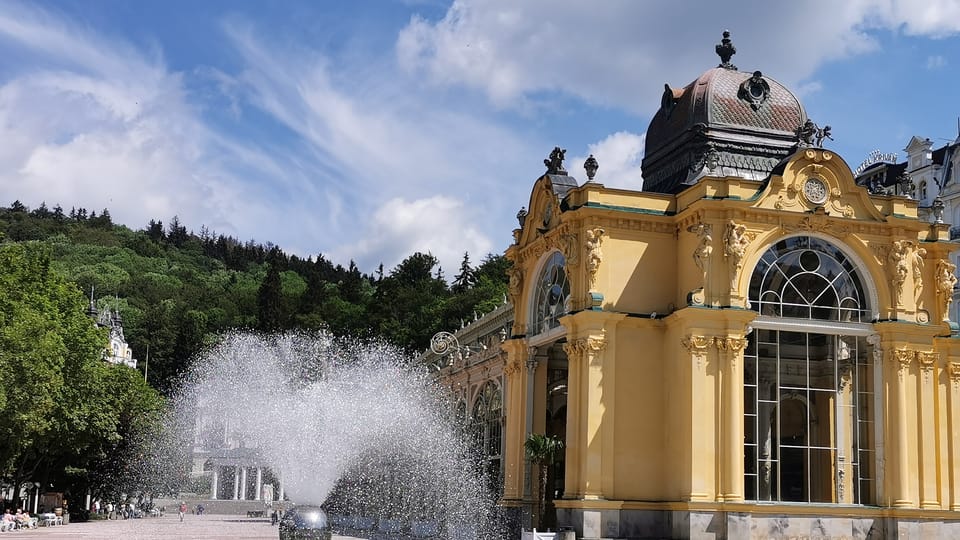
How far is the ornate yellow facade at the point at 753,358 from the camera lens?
33031 mm

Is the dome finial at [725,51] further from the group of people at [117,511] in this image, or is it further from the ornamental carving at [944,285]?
the group of people at [117,511]

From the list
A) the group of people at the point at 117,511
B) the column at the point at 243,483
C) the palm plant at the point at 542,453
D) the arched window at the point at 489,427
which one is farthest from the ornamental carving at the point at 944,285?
the column at the point at 243,483

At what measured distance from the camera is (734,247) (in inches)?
1315

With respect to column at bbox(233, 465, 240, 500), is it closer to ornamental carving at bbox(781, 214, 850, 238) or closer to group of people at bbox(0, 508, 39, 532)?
group of people at bbox(0, 508, 39, 532)

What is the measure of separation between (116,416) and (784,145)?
38241mm

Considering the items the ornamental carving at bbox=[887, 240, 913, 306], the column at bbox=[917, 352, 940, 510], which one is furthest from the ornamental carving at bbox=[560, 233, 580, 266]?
the column at bbox=[917, 352, 940, 510]

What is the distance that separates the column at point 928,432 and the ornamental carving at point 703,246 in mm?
7628

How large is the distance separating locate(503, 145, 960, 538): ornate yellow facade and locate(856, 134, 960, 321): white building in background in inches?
1114

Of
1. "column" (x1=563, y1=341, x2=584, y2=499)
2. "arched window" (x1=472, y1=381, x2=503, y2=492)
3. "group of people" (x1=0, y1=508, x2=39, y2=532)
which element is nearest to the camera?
"column" (x1=563, y1=341, x2=584, y2=499)

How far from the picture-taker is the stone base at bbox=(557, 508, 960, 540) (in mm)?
32094

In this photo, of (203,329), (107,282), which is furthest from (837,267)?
(107,282)

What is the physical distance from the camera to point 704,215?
111ft

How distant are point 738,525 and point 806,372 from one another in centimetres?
603

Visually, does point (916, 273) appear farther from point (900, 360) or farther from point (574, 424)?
point (574, 424)
